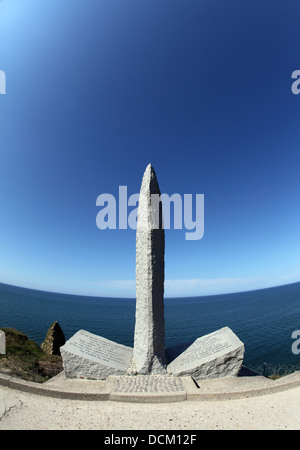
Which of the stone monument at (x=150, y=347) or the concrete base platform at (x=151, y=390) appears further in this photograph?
the stone monument at (x=150, y=347)

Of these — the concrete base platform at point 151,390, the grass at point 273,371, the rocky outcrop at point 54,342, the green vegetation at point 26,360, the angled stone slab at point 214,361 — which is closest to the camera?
the concrete base platform at point 151,390

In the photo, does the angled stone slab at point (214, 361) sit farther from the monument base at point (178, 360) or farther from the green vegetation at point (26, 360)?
the green vegetation at point (26, 360)

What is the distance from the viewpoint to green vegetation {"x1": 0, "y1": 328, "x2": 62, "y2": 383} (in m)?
8.29

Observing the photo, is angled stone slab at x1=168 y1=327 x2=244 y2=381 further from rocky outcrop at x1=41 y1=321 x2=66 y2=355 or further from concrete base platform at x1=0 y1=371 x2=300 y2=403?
rocky outcrop at x1=41 y1=321 x2=66 y2=355

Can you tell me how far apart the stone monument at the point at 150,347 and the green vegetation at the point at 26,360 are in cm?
259

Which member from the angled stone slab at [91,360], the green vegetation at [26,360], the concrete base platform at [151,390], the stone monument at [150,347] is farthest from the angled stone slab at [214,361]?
the green vegetation at [26,360]

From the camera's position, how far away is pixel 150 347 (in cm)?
712

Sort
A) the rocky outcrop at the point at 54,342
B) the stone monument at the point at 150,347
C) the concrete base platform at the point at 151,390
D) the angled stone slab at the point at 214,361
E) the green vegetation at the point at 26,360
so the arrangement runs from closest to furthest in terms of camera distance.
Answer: the concrete base platform at the point at 151,390 < the angled stone slab at the point at 214,361 < the stone monument at the point at 150,347 < the green vegetation at the point at 26,360 < the rocky outcrop at the point at 54,342

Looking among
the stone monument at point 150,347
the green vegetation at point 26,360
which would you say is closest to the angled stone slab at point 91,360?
the stone monument at point 150,347

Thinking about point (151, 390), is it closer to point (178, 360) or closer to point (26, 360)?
point (178, 360)

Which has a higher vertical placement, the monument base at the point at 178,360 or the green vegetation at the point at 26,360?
the monument base at the point at 178,360

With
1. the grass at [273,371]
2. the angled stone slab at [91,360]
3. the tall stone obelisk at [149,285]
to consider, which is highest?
the tall stone obelisk at [149,285]

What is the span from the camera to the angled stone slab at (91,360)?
6742 mm
